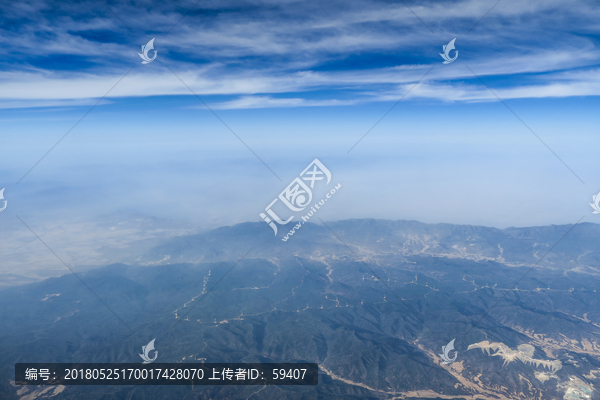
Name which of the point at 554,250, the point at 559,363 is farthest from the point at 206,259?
the point at 554,250

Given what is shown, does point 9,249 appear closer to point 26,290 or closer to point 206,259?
point 26,290

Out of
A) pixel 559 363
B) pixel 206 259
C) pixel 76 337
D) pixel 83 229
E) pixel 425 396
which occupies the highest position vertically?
pixel 83 229

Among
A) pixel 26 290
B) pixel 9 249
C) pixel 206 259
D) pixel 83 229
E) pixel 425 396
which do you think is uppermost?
pixel 83 229

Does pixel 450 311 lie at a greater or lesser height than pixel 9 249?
lesser

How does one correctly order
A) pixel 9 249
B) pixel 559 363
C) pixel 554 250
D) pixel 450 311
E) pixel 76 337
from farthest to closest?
pixel 9 249 → pixel 554 250 → pixel 450 311 → pixel 76 337 → pixel 559 363

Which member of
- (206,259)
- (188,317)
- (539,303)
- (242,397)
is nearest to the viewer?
(242,397)

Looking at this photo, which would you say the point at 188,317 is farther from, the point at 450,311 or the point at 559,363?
the point at 559,363

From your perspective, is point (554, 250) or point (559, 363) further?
point (554, 250)

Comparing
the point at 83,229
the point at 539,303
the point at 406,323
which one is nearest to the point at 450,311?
the point at 406,323

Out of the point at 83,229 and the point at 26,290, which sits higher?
the point at 83,229
